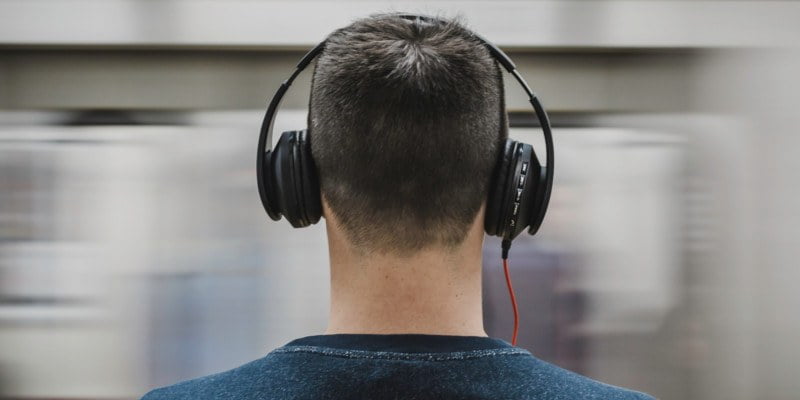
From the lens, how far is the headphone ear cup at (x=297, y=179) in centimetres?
87

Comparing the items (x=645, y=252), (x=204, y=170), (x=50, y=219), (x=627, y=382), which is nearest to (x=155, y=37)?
(x=204, y=170)

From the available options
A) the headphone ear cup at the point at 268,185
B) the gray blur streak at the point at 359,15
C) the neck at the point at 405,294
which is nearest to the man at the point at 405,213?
the neck at the point at 405,294

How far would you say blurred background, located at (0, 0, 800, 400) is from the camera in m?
1.92

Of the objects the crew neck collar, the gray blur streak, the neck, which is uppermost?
the gray blur streak

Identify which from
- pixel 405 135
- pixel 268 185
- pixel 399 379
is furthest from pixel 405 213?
pixel 268 185

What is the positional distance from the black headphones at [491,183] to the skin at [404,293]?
0.35 ft

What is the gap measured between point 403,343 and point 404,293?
0.26 feet

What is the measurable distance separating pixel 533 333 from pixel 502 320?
4.3 inches

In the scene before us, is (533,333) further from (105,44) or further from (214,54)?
(105,44)

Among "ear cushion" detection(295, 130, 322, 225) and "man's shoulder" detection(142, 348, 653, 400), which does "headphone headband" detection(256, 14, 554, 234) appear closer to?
"ear cushion" detection(295, 130, 322, 225)

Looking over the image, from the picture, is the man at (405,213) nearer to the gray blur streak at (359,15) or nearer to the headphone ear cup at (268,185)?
the headphone ear cup at (268,185)

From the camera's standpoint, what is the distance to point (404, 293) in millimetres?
754

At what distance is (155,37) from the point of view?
1932mm

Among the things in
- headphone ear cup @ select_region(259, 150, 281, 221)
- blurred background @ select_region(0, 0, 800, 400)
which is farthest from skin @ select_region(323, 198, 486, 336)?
blurred background @ select_region(0, 0, 800, 400)
